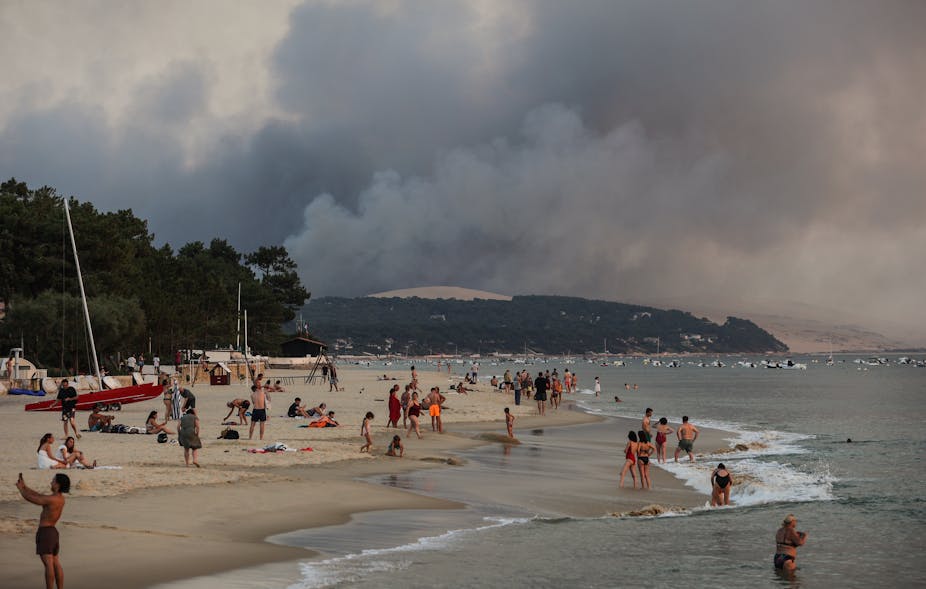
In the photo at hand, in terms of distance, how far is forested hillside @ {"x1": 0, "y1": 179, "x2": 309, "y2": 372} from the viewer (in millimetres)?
72250

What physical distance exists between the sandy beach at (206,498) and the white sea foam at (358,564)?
73cm

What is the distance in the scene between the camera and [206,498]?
64.6 feet

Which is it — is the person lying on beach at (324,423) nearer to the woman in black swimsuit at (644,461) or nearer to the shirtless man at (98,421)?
the shirtless man at (98,421)

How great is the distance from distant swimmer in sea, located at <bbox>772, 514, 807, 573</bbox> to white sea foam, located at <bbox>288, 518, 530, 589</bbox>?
19.7ft

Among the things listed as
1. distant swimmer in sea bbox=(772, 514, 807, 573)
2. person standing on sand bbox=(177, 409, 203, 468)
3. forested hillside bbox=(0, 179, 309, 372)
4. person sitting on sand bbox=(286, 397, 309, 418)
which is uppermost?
forested hillside bbox=(0, 179, 309, 372)


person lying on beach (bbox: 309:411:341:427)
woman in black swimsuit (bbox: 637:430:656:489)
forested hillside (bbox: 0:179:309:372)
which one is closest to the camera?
woman in black swimsuit (bbox: 637:430:656:489)

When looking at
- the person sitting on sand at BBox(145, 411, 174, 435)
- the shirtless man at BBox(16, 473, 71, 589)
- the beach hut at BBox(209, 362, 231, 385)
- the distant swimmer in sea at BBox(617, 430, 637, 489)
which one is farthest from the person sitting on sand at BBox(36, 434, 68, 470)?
the beach hut at BBox(209, 362, 231, 385)

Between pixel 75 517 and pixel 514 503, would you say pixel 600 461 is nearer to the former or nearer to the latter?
pixel 514 503

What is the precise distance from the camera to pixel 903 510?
2441cm

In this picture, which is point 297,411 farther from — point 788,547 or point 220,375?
point 220,375

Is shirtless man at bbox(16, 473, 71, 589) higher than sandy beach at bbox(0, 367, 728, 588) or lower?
higher

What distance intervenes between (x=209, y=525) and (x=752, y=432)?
3801cm

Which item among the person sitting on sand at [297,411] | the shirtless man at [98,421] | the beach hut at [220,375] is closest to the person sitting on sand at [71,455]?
the shirtless man at [98,421]

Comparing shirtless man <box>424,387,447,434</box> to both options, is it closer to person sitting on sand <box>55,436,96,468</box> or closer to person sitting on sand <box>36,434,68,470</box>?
person sitting on sand <box>55,436,96,468</box>
